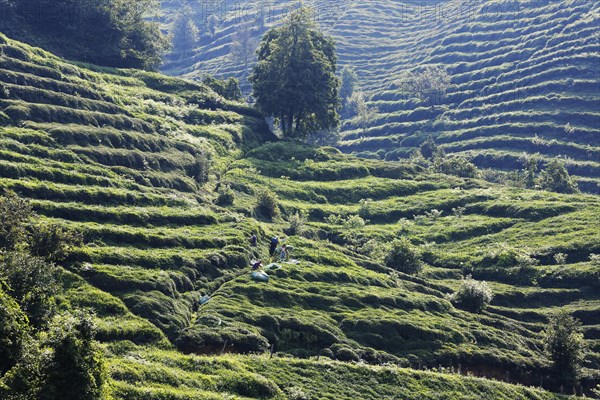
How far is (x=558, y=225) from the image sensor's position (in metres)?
95.7

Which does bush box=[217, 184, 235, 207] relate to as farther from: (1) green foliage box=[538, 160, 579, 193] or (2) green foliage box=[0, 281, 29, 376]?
(1) green foliage box=[538, 160, 579, 193]

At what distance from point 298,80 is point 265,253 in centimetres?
6816

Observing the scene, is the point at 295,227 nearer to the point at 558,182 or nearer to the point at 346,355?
the point at 346,355

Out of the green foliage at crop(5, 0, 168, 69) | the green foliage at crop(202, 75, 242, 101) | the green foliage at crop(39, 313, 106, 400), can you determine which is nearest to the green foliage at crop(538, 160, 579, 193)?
the green foliage at crop(202, 75, 242, 101)

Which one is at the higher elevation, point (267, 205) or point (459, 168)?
point (459, 168)

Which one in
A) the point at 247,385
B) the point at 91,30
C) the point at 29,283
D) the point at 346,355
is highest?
the point at 91,30

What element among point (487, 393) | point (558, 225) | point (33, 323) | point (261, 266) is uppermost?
point (558, 225)

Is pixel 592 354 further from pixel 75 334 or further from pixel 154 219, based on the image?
pixel 75 334

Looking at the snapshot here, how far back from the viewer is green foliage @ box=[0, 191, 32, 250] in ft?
173

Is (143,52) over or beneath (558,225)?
over

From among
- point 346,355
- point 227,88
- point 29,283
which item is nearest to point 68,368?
point 29,283

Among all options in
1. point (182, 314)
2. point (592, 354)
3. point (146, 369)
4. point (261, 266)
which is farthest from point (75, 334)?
point (592, 354)

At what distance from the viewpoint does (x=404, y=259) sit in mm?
84750

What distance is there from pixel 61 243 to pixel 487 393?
39.5m
